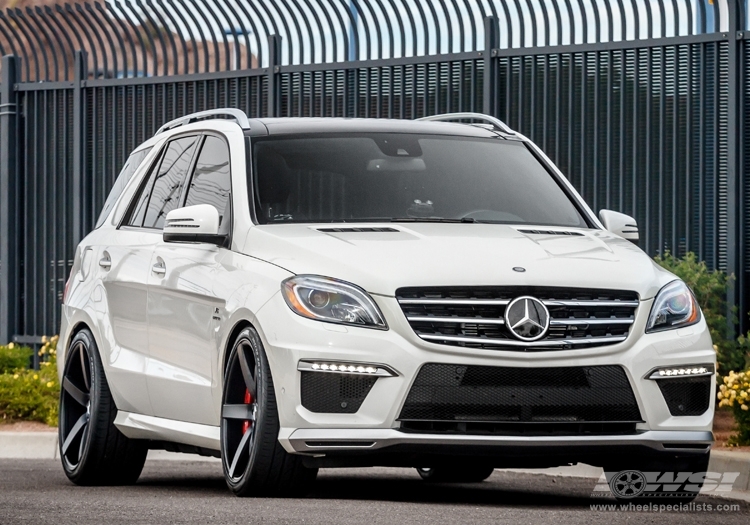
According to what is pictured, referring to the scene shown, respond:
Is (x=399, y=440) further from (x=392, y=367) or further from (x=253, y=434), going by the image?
(x=253, y=434)

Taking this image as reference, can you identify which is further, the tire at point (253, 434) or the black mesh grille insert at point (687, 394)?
the black mesh grille insert at point (687, 394)

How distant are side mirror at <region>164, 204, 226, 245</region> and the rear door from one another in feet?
A: 0.32

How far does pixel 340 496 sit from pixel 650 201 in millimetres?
5378

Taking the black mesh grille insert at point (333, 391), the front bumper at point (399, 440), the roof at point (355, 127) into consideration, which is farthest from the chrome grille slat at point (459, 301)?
the roof at point (355, 127)

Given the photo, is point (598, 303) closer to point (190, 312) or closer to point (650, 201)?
point (190, 312)

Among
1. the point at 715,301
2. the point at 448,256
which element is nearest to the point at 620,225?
the point at 448,256

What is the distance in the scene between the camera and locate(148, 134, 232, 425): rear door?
778 centimetres

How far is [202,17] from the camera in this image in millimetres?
15742

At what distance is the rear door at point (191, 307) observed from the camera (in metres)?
7.78

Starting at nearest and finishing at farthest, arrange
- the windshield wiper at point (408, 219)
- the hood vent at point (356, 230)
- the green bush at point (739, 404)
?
the hood vent at point (356, 230) < the windshield wiper at point (408, 219) < the green bush at point (739, 404)

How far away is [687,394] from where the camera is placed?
731cm

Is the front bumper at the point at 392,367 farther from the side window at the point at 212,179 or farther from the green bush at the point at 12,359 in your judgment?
the green bush at the point at 12,359

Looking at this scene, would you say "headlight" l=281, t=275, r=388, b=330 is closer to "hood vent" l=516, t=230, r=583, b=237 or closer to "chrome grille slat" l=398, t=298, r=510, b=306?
"chrome grille slat" l=398, t=298, r=510, b=306

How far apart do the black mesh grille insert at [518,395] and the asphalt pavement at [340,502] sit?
Result: 1.34ft
